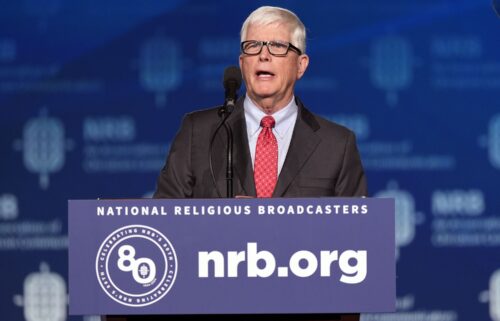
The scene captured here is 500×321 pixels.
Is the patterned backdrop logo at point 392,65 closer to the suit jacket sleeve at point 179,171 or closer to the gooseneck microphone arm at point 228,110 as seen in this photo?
the suit jacket sleeve at point 179,171

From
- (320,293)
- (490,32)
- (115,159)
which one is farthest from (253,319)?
(490,32)

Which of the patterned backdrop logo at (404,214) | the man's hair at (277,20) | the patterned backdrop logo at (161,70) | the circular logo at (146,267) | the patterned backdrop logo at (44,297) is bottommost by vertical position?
the patterned backdrop logo at (44,297)

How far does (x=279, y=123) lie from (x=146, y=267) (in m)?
0.67

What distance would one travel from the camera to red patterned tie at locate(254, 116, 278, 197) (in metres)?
2.40

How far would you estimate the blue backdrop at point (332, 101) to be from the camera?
14.4 feet

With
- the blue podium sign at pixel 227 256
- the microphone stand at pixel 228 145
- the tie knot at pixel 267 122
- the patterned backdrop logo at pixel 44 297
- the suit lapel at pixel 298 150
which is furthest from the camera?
the patterned backdrop logo at pixel 44 297

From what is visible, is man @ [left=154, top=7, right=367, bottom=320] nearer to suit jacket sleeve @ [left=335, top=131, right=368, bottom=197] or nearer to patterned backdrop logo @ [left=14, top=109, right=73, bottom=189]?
suit jacket sleeve @ [left=335, top=131, right=368, bottom=197]

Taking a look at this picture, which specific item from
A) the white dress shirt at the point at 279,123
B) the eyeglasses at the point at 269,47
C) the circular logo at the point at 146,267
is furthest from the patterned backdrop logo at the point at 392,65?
the circular logo at the point at 146,267

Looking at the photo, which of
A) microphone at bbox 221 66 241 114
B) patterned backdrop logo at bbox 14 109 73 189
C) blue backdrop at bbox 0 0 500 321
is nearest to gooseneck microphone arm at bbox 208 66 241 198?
microphone at bbox 221 66 241 114

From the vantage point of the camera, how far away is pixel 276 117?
2523mm

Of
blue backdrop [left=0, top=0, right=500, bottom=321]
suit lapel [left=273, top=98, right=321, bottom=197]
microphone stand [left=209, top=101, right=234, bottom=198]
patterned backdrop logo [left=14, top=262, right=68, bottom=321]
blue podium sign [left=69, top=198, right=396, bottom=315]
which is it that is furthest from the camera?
patterned backdrop logo [left=14, top=262, right=68, bottom=321]

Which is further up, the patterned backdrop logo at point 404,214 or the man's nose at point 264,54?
the man's nose at point 264,54

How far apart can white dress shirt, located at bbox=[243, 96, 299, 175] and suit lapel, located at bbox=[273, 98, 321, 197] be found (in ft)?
0.10

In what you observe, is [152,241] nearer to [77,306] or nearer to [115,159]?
[77,306]
